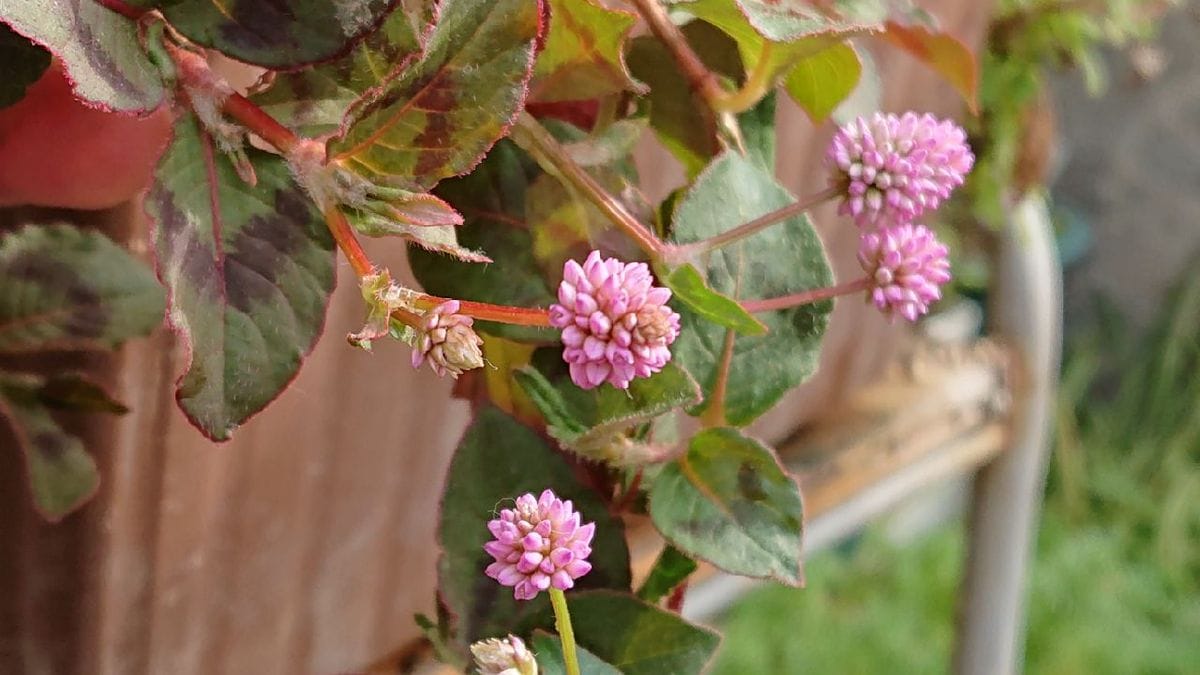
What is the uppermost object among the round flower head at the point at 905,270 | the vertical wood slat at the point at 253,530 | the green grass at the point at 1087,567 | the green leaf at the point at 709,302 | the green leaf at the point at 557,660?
the green leaf at the point at 709,302

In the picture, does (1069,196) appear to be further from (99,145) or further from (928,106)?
(99,145)

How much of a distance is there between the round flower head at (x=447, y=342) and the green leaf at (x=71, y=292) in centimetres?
13

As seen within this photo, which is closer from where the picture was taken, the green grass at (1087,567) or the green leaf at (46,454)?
the green leaf at (46,454)

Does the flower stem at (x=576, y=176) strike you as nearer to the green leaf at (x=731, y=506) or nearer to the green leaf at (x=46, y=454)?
the green leaf at (x=731, y=506)

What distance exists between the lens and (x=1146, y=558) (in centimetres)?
123

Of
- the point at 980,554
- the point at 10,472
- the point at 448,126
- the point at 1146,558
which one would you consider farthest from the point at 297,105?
the point at 1146,558

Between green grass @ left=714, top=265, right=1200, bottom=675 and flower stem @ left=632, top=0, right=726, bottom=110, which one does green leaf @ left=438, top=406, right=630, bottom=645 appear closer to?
flower stem @ left=632, top=0, right=726, bottom=110

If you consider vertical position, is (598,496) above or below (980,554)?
above

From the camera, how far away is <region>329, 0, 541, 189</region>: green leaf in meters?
0.16

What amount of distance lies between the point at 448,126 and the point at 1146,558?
1289 millimetres

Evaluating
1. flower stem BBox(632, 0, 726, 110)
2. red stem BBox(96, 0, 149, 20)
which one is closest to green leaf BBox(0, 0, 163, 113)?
red stem BBox(96, 0, 149, 20)

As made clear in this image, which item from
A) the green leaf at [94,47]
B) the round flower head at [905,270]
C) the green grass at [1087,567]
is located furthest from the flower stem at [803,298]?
the green grass at [1087,567]

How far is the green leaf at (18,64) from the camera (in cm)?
19

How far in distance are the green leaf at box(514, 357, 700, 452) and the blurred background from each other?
2.76 ft
